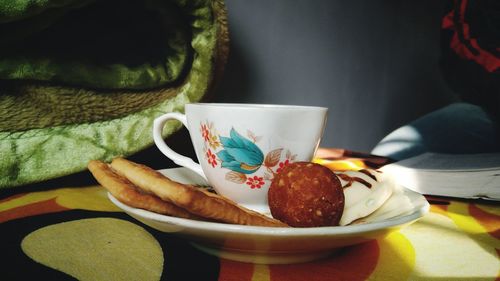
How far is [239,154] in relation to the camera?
0.37 meters

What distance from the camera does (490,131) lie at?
2.81ft

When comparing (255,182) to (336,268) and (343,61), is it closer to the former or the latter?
(336,268)

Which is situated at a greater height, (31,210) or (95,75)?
(95,75)

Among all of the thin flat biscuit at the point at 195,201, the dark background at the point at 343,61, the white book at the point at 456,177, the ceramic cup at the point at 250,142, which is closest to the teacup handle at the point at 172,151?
the ceramic cup at the point at 250,142

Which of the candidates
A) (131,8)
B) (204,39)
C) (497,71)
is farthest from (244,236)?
(497,71)

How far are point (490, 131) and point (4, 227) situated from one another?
954 mm

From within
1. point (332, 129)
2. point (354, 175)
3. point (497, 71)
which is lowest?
point (332, 129)

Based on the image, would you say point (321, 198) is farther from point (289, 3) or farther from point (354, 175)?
point (289, 3)

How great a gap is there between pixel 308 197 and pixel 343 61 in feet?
2.39

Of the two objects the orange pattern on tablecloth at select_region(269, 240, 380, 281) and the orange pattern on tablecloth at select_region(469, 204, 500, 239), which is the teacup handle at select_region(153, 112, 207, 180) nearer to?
the orange pattern on tablecloth at select_region(269, 240, 380, 281)

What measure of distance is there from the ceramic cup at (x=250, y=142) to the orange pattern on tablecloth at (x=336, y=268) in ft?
0.38

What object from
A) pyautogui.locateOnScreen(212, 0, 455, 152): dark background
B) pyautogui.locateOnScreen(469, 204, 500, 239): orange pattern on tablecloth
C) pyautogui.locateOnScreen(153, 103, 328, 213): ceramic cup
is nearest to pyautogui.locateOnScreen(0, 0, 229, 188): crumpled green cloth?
pyautogui.locateOnScreen(153, 103, 328, 213): ceramic cup

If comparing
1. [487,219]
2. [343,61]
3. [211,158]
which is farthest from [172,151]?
[343,61]

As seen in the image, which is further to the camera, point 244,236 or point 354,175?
point 354,175
